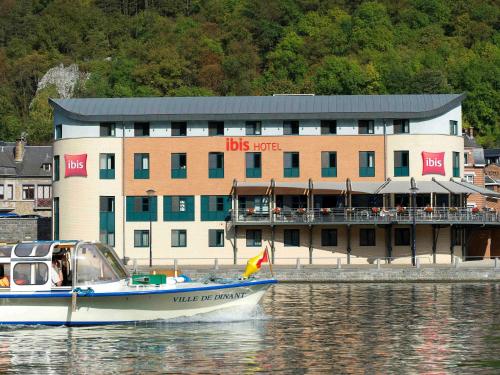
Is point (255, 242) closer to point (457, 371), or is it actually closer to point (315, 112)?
point (315, 112)

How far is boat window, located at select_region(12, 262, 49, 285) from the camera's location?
180 ft

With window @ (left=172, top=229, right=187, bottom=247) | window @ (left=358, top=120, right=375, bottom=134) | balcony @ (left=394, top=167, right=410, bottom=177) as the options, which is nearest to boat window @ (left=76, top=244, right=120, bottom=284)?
window @ (left=172, top=229, right=187, bottom=247)

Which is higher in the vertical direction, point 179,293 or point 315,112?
point 315,112

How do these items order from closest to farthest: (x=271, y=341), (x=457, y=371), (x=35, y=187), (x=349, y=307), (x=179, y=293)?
(x=457, y=371) < (x=271, y=341) < (x=179, y=293) < (x=349, y=307) < (x=35, y=187)

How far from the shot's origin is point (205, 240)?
99.7 meters

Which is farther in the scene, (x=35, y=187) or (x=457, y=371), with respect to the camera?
(x=35, y=187)

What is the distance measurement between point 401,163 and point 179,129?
16.5 metres

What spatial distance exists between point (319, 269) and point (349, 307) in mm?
21509

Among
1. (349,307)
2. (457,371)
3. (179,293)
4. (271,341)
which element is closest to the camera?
(457,371)

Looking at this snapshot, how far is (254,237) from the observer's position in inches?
3922

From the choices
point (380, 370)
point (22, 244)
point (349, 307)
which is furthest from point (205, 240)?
point (380, 370)

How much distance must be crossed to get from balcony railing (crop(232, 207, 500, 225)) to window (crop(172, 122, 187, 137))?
733 centimetres

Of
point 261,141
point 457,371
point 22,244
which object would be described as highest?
point 261,141

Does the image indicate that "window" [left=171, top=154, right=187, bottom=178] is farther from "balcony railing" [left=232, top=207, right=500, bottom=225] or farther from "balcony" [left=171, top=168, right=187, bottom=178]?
"balcony railing" [left=232, top=207, right=500, bottom=225]
